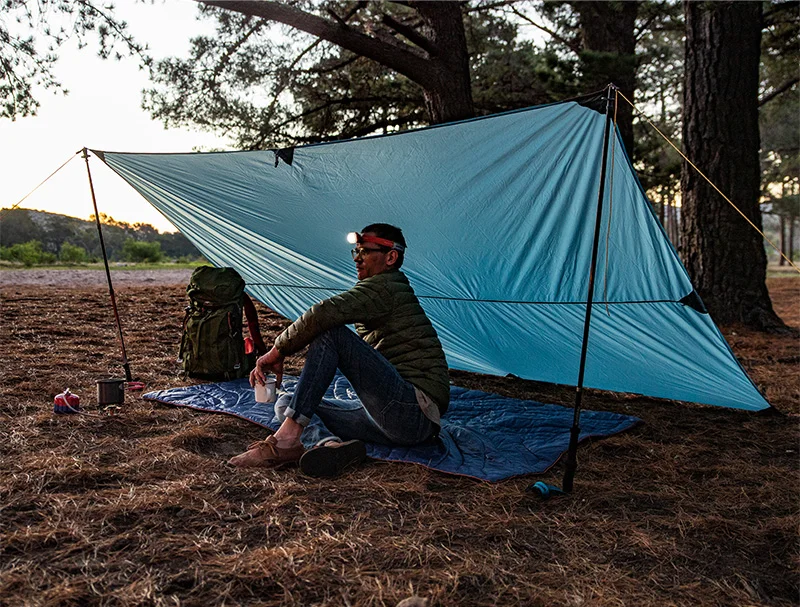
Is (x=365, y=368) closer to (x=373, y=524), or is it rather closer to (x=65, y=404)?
(x=373, y=524)

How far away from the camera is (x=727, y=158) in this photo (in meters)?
5.40

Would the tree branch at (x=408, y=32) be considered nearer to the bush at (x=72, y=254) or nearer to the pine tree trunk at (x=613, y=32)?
the pine tree trunk at (x=613, y=32)

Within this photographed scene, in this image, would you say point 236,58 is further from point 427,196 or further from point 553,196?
point 553,196

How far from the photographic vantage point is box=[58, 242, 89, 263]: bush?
15.4 meters

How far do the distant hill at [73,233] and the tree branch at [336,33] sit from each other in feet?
46.3

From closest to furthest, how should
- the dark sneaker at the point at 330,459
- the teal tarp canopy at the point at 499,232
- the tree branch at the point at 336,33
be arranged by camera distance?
1. the dark sneaker at the point at 330,459
2. the teal tarp canopy at the point at 499,232
3. the tree branch at the point at 336,33

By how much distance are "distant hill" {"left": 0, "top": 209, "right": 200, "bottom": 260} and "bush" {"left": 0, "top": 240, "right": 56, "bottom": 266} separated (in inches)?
115

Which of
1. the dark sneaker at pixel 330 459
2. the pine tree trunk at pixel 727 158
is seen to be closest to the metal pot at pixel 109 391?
the dark sneaker at pixel 330 459

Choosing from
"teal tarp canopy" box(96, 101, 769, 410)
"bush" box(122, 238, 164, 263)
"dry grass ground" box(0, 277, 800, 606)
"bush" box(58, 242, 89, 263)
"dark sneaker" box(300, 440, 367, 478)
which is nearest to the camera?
"dry grass ground" box(0, 277, 800, 606)

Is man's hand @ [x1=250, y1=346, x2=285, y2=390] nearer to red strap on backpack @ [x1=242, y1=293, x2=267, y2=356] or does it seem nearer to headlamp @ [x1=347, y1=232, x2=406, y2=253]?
headlamp @ [x1=347, y1=232, x2=406, y2=253]

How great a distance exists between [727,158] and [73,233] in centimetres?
2064

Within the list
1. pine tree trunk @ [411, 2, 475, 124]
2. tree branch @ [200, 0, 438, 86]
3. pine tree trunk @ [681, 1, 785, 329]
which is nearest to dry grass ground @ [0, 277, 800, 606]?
pine tree trunk @ [681, 1, 785, 329]

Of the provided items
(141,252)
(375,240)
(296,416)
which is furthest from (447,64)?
(141,252)

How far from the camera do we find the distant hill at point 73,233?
1919 cm
